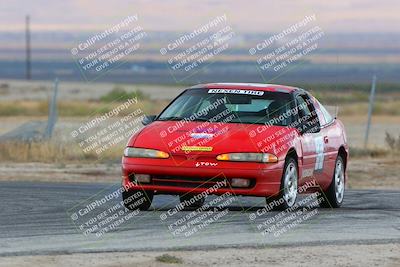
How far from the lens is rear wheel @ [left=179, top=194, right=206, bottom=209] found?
15117 millimetres

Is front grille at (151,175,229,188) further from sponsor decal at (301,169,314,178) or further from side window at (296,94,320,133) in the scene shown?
side window at (296,94,320,133)

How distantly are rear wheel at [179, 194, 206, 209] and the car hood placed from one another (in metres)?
1.26

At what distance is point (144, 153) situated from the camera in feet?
45.2

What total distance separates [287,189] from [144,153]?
66.6 inches

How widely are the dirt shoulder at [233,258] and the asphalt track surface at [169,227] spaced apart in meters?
0.29

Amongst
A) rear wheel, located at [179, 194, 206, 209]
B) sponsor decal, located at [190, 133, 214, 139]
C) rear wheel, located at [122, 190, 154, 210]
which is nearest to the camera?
sponsor decal, located at [190, 133, 214, 139]

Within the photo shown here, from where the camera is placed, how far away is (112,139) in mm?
29344

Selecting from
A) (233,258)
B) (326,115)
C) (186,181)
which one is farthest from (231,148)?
(233,258)

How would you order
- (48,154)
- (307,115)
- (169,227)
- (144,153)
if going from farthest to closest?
(48,154)
(307,115)
(144,153)
(169,227)

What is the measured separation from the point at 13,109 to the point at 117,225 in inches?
1471

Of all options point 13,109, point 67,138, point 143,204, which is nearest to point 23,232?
point 143,204

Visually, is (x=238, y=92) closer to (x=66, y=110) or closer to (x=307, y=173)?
(x=307, y=173)

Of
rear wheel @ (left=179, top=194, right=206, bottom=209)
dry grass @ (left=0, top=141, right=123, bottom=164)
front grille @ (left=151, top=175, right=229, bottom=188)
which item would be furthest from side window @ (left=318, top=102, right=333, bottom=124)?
dry grass @ (left=0, top=141, right=123, bottom=164)

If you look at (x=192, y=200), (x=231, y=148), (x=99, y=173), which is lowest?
(x=99, y=173)
